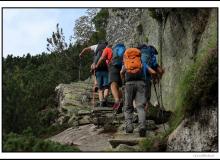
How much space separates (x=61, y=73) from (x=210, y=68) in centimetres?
1440

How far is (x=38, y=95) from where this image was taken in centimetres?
2088

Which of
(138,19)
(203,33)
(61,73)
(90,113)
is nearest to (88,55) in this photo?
(61,73)

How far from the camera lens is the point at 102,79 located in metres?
17.0

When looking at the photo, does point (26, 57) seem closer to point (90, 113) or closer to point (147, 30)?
point (147, 30)

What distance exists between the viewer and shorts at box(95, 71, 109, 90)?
16.9m

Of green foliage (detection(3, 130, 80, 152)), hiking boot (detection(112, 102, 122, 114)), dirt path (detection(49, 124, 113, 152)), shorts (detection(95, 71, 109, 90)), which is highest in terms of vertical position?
shorts (detection(95, 71, 109, 90))

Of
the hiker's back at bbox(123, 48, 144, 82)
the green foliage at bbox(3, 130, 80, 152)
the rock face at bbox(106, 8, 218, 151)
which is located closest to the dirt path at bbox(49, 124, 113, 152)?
the hiker's back at bbox(123, 48, 144, 82)

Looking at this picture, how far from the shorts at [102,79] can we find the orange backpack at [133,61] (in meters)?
3.45

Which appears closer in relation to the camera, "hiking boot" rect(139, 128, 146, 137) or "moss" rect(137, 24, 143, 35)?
"hiking boot" rect(139, 128, 146, 137)

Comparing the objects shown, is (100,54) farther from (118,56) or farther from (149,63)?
(149,63)

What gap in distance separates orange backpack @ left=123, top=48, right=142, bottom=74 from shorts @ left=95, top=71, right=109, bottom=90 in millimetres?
3447

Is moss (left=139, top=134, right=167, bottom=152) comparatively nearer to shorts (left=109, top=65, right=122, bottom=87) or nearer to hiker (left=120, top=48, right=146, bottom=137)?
hiker (left=120, top=48, right=146, bottom=137)

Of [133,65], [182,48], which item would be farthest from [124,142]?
[182,48]

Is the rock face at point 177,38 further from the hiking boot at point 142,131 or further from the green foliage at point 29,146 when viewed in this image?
the green foliage at point 29,146
